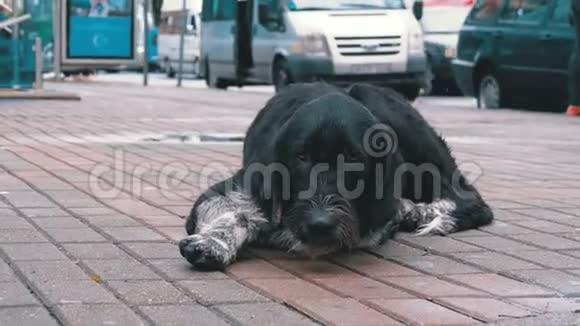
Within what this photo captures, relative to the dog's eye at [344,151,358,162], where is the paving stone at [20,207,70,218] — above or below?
below

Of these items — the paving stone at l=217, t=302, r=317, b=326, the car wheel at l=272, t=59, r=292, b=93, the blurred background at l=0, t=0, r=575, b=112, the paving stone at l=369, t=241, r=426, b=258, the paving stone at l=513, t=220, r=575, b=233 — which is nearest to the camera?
the paving stone at l=217, t=302, r=317, b=326

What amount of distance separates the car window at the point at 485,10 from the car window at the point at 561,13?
1403mm

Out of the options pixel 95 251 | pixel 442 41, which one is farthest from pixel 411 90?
pixel 95 251

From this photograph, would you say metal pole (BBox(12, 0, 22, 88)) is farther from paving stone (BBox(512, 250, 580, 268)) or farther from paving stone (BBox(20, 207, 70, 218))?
paving stone (BBox(512, 250, 580, 268))

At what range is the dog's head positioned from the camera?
443cm

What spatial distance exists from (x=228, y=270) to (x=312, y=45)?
1429 cm

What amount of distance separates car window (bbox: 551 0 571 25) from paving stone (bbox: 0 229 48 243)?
12.0 m

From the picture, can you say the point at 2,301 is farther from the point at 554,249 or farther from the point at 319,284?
the point at 554,249

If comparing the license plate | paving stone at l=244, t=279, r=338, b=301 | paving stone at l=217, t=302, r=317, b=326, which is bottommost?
the license plate

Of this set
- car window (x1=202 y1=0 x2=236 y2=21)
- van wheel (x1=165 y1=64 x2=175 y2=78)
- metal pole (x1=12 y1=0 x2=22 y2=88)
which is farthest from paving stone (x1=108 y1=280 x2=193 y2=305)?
van wheel (x1=165 y1=64 x2=175 y2=78)

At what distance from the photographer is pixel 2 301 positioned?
12.7 ft

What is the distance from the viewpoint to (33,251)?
15.8ft

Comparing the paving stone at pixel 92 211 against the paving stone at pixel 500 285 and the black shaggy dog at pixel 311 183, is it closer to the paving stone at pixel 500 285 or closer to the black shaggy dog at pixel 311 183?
the black shaggy dog at pixel 311 183

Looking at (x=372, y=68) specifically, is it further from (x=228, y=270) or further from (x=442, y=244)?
(x=228, y=270)
